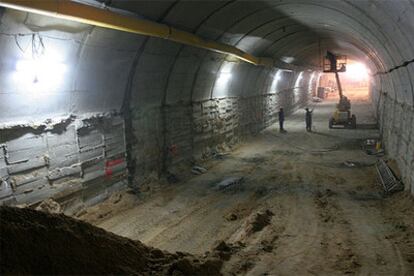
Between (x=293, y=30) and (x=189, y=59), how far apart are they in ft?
22.1

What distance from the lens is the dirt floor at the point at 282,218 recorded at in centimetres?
650

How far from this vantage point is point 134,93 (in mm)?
10891

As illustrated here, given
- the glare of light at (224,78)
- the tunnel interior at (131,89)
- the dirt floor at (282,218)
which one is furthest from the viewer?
the glare of light at (224,78)

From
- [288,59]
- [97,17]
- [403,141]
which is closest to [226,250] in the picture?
[97,17]

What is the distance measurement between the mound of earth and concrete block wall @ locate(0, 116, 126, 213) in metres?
3.01

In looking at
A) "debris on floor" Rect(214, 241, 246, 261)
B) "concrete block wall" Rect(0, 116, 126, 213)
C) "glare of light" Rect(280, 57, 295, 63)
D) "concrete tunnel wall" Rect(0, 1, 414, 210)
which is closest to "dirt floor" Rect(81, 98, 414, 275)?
"debris on floor" Rect(214, 241, 246, 261)

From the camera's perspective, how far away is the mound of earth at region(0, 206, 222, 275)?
161 inches

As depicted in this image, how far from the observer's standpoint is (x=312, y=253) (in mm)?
6844

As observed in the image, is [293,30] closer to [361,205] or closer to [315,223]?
[361,205]

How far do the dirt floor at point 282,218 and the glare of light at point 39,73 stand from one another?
3.35m

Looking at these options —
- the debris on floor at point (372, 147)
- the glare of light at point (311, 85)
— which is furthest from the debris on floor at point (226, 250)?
the glare of light at point (311, 85)

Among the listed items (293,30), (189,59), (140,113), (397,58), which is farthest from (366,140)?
(140,113)

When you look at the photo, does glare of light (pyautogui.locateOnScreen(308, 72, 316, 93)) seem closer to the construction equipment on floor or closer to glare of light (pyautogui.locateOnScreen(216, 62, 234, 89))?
glare of light (pyautogui.locateOnScreen(216, 62, 234, 89))

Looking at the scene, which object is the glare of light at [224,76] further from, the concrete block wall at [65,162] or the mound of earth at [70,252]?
the mound of earth at [70,252]
